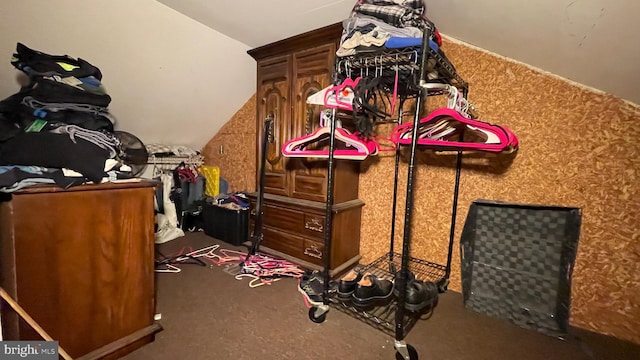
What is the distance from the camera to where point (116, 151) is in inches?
48.8

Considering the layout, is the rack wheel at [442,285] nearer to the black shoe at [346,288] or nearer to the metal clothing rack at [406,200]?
the metal clothing rack at [406,200]

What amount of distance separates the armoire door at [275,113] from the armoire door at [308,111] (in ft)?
0.28

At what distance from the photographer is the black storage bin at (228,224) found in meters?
2.73

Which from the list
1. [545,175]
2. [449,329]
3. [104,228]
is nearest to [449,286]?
[449,329]

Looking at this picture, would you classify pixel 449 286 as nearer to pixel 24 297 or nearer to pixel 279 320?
pixel 279 320

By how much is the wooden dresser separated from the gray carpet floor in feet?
0.65

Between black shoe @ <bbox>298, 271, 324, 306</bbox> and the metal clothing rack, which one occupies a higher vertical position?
the metal clothing rack

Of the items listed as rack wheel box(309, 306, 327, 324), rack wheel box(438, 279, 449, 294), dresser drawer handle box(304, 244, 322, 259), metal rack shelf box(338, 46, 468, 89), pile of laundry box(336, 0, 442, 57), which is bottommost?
rack wheel box(309, 306, 327, 324)

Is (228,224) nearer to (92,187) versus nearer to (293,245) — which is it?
(293,245)

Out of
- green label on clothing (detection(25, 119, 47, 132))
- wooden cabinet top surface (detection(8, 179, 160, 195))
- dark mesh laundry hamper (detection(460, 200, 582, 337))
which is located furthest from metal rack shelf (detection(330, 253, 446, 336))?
green label on clothing (detection(25, 119, 47, 132))

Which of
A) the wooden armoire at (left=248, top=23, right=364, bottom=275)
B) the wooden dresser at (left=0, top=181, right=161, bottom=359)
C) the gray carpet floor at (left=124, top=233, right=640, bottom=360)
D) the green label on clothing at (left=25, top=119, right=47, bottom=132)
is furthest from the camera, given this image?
the wooden armoire at (left=248, top=23, right=364, bottom=275)

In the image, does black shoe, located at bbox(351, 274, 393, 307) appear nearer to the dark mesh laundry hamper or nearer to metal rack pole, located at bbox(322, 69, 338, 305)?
metal rack pole, located at bbox(322, 69, 338, 305)

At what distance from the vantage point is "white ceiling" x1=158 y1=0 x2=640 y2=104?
3.39ft

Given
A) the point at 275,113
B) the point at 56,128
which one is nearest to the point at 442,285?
the point at 275,113
